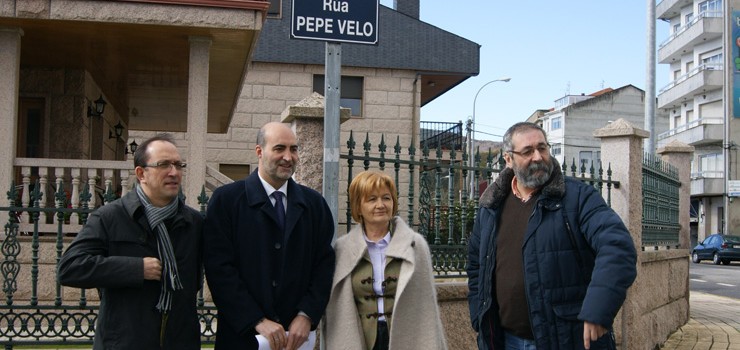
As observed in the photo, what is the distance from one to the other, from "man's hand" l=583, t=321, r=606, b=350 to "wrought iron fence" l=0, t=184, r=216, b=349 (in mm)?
3618

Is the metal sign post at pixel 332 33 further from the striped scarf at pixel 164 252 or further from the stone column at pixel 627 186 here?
the stone column at pixel 627 186

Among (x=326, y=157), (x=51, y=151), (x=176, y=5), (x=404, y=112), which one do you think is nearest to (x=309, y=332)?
(x=326, y=157)

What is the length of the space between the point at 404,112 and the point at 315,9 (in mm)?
20374

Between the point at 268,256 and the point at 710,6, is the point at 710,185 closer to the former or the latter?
the point at 710,6

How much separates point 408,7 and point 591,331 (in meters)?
26.2

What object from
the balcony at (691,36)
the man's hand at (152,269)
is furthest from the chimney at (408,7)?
the balcony at (691,36)

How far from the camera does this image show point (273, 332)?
3.94 meters

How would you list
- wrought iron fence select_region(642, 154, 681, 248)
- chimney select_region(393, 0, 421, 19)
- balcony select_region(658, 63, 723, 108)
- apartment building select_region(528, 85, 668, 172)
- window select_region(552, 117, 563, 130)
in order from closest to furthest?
wrought iron fence select_region(642, 154, 681, 248) → chimney select_region(393, 0, 421, 19) → balcony select_region(658, 63, 723, 108) → apartment building select_region(528, 85, 668, 172) → window select_region(552, 117, 563, 130)

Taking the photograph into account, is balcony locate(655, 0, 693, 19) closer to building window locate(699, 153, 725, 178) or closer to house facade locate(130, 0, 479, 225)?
building window locate(699, 153, 725, 178)

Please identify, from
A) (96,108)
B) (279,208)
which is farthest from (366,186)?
(96,108)

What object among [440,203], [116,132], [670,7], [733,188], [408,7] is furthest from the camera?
[670,7]

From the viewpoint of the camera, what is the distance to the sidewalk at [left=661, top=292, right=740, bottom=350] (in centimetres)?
974

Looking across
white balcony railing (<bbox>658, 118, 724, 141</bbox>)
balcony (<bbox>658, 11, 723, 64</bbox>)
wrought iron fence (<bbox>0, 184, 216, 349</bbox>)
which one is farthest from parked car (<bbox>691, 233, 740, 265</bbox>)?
wrought iron fence (<bbox>0, 184, 216, 349</bbox>)

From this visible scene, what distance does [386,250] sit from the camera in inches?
166
